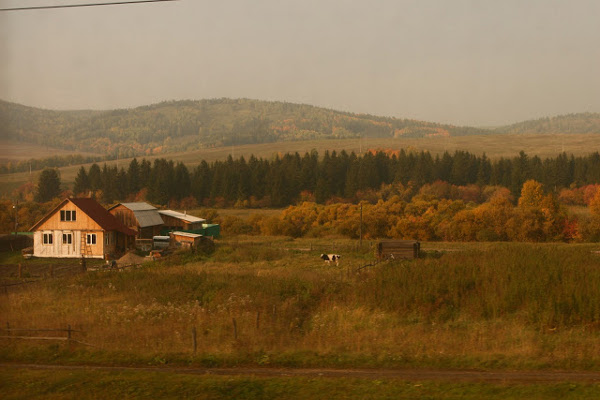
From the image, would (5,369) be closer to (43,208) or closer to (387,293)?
(387,293)

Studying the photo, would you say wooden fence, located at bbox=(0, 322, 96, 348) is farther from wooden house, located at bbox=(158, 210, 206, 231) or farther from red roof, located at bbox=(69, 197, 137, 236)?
wooden house, located at bbox=(158, 210, 206, 231)

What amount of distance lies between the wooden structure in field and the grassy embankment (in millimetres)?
8640

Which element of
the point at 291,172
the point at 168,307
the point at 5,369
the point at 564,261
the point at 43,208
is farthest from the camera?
the point at 291,172

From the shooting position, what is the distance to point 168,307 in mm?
20359

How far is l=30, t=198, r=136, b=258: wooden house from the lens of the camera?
4159cm

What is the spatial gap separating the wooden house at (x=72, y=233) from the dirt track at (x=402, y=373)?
28531 mm

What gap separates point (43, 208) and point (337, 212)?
132ft

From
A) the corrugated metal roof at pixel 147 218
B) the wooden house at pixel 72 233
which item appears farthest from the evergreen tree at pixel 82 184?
the wooden house at pixel 72 233

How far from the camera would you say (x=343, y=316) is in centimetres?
1866

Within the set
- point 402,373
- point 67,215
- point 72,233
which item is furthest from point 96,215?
point 402,373

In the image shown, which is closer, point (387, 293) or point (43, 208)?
point (387, 293)

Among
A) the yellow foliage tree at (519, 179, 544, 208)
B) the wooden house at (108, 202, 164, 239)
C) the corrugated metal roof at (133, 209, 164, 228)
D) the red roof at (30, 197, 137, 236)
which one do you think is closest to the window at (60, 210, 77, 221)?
the red roof at (30, 197, 137, 236)

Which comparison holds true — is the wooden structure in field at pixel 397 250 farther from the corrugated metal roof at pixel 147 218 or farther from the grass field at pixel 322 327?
the corrugated metal roof at pixel 147 218

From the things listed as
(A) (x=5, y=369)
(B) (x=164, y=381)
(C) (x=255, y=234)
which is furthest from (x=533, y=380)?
(C) (x=255, y=234)
